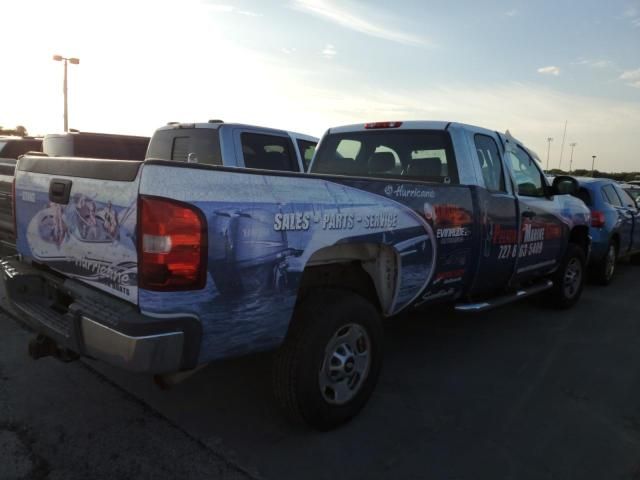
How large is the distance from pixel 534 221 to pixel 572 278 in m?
1.69

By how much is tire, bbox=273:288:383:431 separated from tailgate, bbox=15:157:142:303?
995mm

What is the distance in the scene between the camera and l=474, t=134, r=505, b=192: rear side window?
182 inches

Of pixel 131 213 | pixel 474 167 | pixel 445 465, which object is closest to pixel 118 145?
pixel 474 167

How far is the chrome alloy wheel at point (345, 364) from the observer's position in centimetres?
310

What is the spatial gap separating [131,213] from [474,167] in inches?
121

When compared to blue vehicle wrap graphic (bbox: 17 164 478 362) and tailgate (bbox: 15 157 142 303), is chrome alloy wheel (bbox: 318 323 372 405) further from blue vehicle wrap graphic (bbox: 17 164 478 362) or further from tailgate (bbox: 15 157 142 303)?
tailgate (bbox: 15 157 142 303)

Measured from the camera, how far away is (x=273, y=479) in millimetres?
2689

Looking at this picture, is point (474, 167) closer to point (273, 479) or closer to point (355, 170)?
point (355, 170)

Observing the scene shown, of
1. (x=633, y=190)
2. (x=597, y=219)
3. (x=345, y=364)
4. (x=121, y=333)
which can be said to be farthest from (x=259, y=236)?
(x=633, y=190)

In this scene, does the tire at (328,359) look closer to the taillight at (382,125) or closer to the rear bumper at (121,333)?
the rear bumper at (121,333)

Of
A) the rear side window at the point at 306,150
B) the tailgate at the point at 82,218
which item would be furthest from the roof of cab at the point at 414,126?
the tailgate at the point at 82,218

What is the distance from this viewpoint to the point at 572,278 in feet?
21.1

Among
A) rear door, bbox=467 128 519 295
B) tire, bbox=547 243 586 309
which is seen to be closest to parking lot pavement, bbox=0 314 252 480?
rear door, bbox=467 128 519 295

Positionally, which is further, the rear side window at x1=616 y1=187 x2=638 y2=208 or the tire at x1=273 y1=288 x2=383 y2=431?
the rear side window at x1=616 y1=187 x2=638 y2=208
